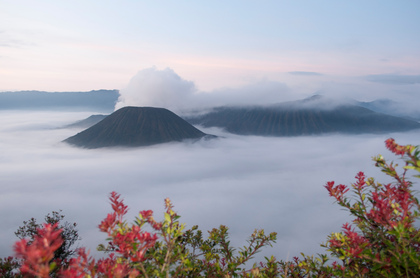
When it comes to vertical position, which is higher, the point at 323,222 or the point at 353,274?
the point at 353,274

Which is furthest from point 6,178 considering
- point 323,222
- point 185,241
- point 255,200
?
point 185,241

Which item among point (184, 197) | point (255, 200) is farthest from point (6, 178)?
point (255, 200)

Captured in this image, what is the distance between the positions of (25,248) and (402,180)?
15.5 ft

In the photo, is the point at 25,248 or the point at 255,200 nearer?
the point at 25,248

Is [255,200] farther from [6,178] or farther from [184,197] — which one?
[6,178]

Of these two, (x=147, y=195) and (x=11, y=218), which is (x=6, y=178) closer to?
(x=11, y=218)

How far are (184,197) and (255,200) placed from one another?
4799cm

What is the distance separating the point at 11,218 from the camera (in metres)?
124

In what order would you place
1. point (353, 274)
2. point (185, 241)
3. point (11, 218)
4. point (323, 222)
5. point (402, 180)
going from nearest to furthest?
point (402, 180), point (353, 274), point (185, 241), point (11, 218), point (323, 222)

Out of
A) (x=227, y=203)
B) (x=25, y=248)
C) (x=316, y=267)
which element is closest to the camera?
(x=25, y=248)

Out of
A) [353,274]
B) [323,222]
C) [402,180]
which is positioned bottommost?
[323,222]

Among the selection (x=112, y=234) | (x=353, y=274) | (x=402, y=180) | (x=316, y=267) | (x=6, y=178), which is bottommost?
(x=6, y=178)

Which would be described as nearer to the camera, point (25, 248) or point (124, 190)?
point (25, 248)

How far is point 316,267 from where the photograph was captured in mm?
6383
